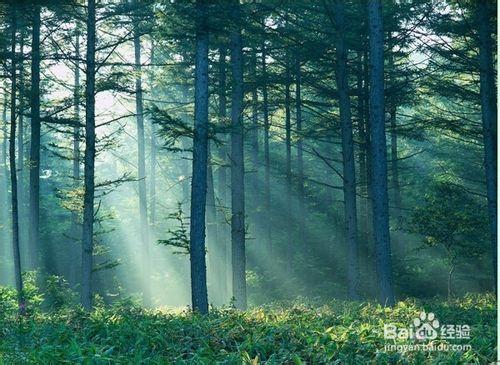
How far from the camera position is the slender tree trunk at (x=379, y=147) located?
43.4ft

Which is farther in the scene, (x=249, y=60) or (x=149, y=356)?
(x=249, y=60)

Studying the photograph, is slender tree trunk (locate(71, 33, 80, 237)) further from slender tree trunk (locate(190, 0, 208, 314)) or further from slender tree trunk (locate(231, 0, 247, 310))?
slender tree trunk (locate(231, 0, 247, 310))

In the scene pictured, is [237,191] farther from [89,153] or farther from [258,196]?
[258,196]

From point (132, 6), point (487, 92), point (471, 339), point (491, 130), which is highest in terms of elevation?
point (132, 6)

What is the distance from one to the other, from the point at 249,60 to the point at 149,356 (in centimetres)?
1579

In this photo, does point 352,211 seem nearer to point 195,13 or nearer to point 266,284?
point 195,13

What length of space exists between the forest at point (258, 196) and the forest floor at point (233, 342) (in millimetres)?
41

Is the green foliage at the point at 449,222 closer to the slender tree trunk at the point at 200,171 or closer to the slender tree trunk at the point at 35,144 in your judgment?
the slender tree trunk at the point at 200,171

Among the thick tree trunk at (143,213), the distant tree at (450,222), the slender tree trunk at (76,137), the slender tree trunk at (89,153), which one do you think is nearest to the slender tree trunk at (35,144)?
the slender tree trunk at (76,137)

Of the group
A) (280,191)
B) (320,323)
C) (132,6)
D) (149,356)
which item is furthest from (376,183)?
(280,191)

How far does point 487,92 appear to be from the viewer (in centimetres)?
1648

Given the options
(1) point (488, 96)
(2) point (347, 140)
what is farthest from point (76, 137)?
(1) point (488, 96)

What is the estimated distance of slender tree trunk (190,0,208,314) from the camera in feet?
40.6

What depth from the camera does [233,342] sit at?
7883 millimetres
